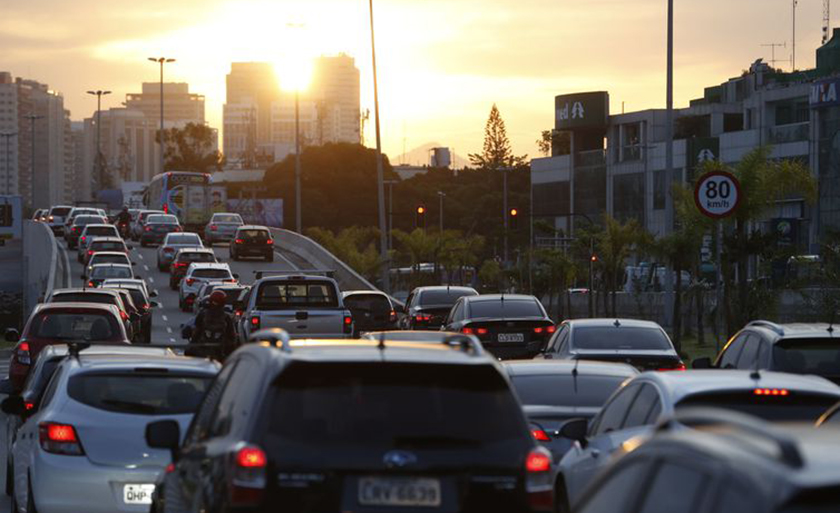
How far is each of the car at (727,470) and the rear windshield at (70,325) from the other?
1829 centimetres

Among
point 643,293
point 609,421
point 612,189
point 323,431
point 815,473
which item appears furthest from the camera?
point 612,189

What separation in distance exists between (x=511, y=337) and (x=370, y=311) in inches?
369

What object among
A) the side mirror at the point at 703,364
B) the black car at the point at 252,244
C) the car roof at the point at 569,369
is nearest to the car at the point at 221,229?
the black car at the point at 252,244

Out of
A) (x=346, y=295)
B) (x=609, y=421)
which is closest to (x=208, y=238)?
(x=346, y=295)

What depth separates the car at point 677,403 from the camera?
A: 10.1m

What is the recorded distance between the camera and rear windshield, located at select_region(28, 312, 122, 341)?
75.3 ft

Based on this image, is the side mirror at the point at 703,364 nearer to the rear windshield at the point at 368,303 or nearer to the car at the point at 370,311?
the car at the point at 370,311

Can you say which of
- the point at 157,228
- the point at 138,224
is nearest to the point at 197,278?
the point at 157,228

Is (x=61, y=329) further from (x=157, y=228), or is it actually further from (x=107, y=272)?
(x=157, y=228)

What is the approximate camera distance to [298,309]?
27797 mm

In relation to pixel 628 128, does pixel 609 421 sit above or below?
below

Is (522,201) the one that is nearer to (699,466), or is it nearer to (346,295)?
(346,295)

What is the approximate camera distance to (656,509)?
477cm

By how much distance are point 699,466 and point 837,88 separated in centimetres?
8001
